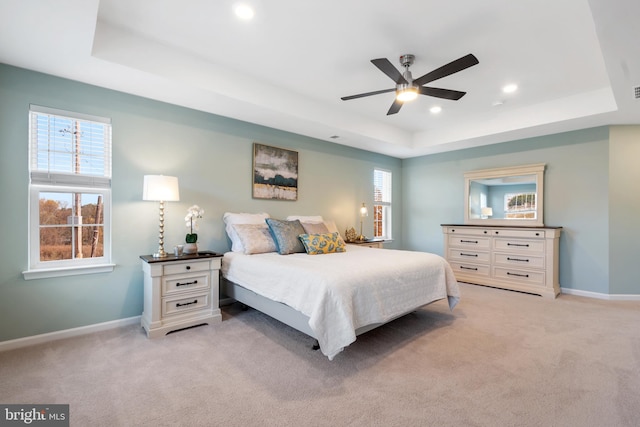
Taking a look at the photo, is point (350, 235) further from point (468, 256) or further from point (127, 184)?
point (127, 184)

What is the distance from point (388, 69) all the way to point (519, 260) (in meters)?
3.66

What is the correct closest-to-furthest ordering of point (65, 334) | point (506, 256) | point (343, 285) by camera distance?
1. point (343, 285)
2. point (65, 334)
3. point (506, 256)

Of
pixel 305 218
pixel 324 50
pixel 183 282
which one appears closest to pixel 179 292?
pixel 183 282

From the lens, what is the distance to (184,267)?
300cm

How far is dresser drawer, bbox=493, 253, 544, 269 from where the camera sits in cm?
429

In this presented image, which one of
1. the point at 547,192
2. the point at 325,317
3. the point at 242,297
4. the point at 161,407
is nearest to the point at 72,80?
the point at 242,297

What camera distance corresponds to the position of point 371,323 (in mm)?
2402

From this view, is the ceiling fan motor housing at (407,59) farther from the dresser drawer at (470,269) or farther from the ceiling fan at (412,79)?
the dresser drawer at (470,269)

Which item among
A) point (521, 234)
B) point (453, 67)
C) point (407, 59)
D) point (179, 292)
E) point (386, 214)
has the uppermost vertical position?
point (407, 59)

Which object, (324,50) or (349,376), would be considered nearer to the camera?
(349,376)

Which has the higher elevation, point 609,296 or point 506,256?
point 506,256

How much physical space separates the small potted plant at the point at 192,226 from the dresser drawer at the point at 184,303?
488 millimetres

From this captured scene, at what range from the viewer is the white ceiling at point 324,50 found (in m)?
2.18

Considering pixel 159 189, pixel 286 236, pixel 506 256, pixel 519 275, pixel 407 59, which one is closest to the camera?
pixel 407 59
